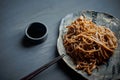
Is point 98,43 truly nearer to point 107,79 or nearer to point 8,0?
point 107,79

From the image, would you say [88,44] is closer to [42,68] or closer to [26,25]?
[42,68]

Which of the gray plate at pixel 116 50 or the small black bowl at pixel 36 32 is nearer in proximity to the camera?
the gray plate at pixel 116 50

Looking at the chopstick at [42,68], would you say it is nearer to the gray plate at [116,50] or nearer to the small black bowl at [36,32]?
the gray plate at [116,50]

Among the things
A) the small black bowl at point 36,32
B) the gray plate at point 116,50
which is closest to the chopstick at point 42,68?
the gray plate at point 116,50

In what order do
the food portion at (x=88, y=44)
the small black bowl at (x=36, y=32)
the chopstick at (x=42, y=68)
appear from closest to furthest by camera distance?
the chopstick at (x=42, y=68) < the food portion at (x=88, y=44) < the small black bowl at (x=36, y=32)

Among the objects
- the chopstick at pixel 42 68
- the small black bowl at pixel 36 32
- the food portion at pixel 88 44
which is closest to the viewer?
the chopstick at pixel 42 68

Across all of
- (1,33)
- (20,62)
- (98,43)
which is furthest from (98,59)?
(1,33)

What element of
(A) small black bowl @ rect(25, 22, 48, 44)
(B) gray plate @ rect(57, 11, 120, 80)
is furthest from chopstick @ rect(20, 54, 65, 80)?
(A) small black bowl @ rect(25, 22, 48, 44)
